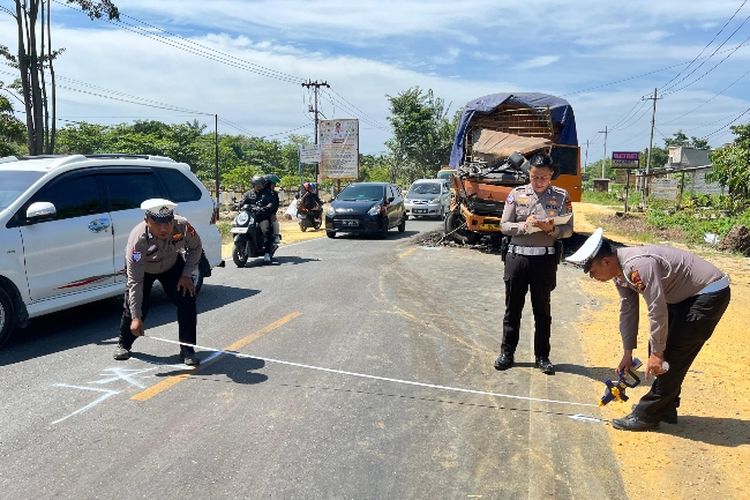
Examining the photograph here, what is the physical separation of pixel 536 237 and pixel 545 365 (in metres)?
1.18

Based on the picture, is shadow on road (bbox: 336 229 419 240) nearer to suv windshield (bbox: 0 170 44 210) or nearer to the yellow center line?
the yellow center line

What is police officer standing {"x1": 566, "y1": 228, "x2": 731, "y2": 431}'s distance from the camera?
3848 mm

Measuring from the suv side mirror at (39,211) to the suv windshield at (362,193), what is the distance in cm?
1193

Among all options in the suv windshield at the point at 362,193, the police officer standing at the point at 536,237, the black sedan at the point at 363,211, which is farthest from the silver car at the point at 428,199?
the police officer standing at the point at 536,237

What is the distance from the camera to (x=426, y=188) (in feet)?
85.9

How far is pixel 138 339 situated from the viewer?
6.30m

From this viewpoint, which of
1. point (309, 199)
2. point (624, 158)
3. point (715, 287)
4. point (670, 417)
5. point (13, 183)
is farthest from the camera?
point (624, 158)

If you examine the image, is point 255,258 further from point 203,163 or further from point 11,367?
point 203,163

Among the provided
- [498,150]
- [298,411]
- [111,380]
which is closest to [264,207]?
[498,150]

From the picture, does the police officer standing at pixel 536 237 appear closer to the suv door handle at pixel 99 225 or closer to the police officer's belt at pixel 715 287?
the police officer's belt at pixel 715 287

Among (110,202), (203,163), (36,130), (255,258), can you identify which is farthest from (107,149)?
(110,202)

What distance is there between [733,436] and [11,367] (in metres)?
5.74

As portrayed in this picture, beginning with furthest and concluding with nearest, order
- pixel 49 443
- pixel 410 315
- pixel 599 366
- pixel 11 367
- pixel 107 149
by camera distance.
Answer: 1. pixel 107 149
2. pixel 410 315
3. pixel 599 366
4. pixel 11 367
5. pixel 49 443

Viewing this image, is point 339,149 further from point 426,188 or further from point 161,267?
point 161,267
